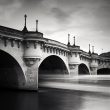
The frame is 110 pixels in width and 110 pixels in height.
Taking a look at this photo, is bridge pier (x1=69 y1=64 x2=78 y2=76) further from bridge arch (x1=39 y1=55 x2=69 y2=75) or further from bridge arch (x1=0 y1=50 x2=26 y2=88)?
bridge arch (x1=0 y1=50 x2=26 y2=88)

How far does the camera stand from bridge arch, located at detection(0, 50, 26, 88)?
31984 mm

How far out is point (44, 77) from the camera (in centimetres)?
5059

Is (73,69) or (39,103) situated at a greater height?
(73,69)

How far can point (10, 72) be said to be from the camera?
112ft

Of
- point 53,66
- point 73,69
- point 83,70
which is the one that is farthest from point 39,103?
point 83,70

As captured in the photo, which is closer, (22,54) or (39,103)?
(39,103)

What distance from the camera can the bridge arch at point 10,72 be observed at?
1259 inches

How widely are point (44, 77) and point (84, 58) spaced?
36.0 ft

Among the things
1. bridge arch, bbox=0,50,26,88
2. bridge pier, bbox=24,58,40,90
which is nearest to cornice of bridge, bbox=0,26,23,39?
bridge arch, bbox=0,50,26,88

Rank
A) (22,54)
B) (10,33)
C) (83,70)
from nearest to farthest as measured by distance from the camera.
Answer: (10,33)
(22,54)
(83,70)

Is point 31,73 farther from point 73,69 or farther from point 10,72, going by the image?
point 73,69

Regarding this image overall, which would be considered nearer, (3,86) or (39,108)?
(39,108)

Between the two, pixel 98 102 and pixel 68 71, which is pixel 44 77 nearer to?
pixel 68 71

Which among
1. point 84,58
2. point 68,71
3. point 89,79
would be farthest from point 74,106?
point 89,79
